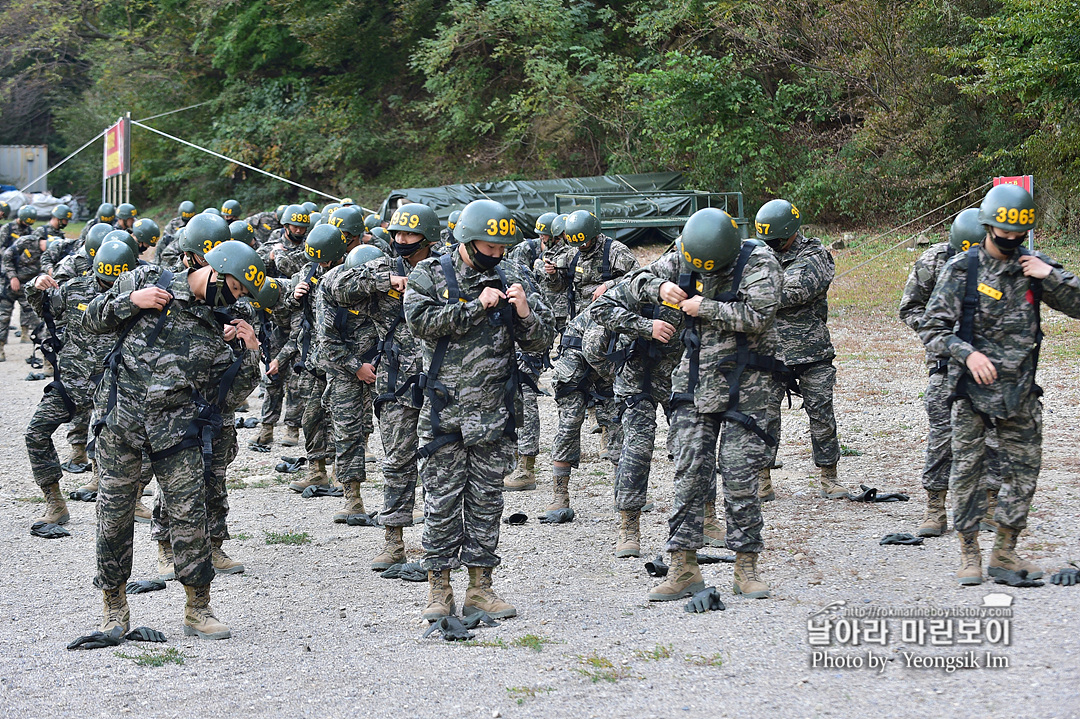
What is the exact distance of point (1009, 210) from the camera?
5.93 m

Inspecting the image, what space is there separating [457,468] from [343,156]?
3071 centimetres

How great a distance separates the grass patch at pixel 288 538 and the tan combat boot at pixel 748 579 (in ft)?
11.3

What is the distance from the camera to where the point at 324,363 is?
8.23 meters

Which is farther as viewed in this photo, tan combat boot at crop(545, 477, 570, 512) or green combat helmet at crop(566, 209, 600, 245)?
green combat helmet at crop(566, 209, 600, 245)

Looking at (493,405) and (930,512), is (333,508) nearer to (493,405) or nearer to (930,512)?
(493,405)

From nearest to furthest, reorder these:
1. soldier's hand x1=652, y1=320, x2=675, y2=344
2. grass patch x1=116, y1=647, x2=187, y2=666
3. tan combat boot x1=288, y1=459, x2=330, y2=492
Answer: grass patch x1=116, y1=647, x2=187, y2=666 < soldier's hand x1=652, y1=320, x2=675, y2=344 < tan combat boot x1=288, y1=459, x2=330, y2=492

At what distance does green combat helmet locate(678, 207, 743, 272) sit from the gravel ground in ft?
6.44

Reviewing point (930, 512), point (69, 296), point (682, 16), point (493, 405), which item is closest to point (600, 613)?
point (493, 405)

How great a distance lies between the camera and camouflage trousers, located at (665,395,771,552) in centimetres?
593

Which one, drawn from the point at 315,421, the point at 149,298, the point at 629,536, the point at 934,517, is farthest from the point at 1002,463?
the point at 315,421

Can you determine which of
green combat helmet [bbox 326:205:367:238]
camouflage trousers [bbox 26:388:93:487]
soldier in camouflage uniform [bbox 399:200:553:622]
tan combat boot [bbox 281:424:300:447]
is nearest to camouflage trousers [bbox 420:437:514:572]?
soldier in camouflage uniform [bbox 399:200:553:622]

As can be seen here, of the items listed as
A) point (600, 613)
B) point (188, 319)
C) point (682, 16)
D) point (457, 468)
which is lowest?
point (600, 613)

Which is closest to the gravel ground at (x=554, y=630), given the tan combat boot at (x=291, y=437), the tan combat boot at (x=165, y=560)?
the tan combat boot at (x=165, y=560)

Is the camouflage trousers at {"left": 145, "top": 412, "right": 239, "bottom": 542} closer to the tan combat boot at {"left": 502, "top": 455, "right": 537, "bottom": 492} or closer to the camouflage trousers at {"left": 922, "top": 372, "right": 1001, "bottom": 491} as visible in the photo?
the tan combat boot at {"left": 502, "top": 455, "right": 537, "bottom": 492}
